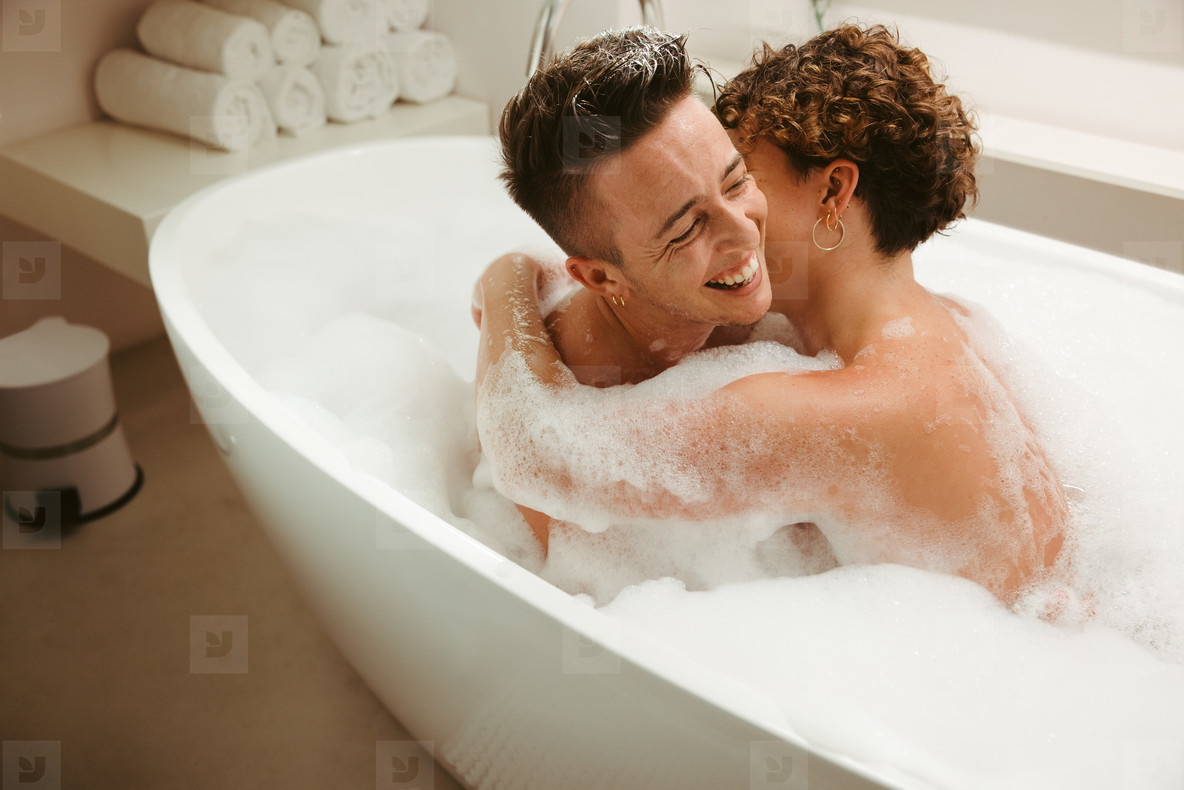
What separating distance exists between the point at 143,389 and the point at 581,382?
160 centimetres

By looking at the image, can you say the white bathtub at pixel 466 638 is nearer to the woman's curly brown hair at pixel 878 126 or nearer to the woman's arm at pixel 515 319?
the woman's arm at pixel 515 319

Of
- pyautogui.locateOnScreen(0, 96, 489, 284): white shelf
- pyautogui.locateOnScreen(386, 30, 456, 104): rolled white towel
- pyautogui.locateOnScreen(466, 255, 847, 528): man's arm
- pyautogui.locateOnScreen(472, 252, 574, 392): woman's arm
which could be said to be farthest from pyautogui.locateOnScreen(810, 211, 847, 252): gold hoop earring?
pyautogui.locateOnScreen(386, 30, 456, 104): rolled white towel

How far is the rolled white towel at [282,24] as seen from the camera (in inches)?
83.0

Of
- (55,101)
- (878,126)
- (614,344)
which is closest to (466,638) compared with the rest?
(614,344)

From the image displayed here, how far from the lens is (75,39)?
2.12m

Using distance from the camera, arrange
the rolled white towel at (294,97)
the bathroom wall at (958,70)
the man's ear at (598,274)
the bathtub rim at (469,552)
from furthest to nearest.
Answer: the rolled white towel at (294,97)
the bathroom wall at (958,70)
the man's ear at (598,274)
the bathtub rim at (469,552)

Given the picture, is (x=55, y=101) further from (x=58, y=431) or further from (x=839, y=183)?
(x=839, y=183)

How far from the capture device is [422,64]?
2506 mm

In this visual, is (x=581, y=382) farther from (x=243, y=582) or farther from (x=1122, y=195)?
(x=1122, y=195)

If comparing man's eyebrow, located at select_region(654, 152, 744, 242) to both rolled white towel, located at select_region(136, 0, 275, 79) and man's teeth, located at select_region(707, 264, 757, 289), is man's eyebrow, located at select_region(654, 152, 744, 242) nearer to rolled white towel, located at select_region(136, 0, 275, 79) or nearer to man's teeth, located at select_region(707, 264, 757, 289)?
man's teeth, located at select_region(707, 264, 757, 289)

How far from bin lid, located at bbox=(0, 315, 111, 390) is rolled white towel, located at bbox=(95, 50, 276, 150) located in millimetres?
542

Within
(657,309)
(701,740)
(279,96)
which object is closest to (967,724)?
(701,740)

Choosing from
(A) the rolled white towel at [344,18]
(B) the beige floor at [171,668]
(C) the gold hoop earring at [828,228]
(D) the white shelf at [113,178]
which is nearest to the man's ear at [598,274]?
(C) the gold hoop earring at [828,228]

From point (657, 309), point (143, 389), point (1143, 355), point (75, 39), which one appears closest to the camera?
point (657, 309)
